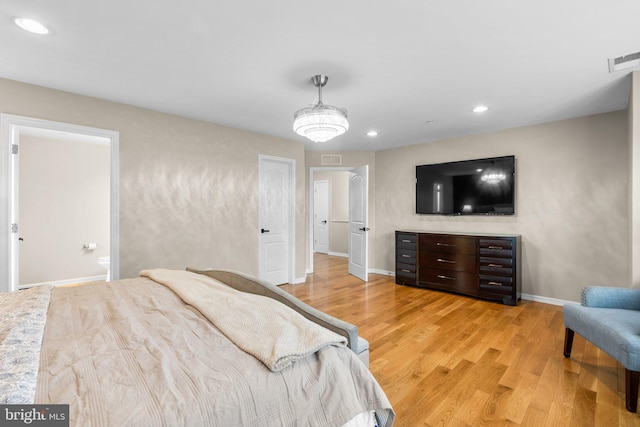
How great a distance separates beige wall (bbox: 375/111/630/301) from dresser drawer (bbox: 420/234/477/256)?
50 cm

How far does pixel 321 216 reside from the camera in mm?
8531

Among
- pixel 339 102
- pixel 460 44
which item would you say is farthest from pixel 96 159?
pixel 460 44

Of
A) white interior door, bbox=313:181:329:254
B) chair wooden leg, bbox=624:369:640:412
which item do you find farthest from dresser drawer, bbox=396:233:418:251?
white interior door, bbox=313:181:329:254

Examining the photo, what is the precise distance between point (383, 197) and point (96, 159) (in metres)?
5.09

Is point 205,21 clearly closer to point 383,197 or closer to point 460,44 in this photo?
point 460,44

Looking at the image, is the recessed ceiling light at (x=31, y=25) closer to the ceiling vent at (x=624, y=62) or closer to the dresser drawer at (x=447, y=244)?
the ceiling vent at (x=624, y=62)

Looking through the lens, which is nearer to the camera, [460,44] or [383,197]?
[460,44]

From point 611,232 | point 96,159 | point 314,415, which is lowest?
point 314,415

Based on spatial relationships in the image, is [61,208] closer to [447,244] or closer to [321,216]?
[321,216]

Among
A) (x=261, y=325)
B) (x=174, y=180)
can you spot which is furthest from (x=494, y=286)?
(x=174, y=180)

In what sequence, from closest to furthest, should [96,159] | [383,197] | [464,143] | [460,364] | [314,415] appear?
[314,415]
[460,364]
[464,143]
[96,159]
[383,197]

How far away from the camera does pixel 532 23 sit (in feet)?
6.28

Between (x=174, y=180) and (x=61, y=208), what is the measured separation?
259 centimetres

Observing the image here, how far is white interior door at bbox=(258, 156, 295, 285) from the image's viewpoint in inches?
183
